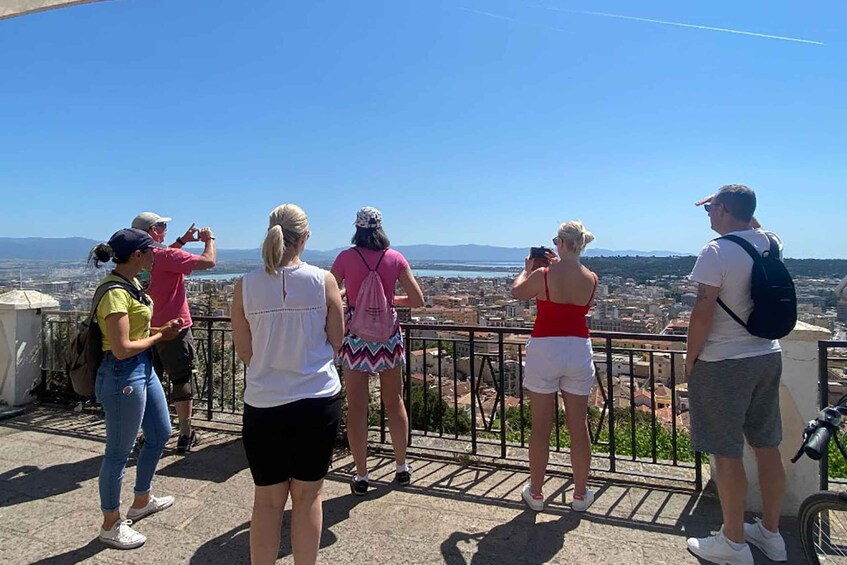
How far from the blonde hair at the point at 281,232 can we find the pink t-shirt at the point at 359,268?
94cm

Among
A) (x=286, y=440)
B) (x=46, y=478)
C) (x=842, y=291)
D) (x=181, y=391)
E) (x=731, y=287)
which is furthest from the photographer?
(x=181, y=391)

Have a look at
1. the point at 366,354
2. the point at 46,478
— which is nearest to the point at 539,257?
the point at 366,354

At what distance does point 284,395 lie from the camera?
200cm

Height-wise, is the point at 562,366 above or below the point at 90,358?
below

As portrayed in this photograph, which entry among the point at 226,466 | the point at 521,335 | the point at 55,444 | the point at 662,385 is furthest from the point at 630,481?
the point at 55,444

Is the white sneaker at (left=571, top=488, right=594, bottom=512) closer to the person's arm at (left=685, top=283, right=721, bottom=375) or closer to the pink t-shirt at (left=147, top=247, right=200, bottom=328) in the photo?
the person's arm at (left=685, top=283, right=721, bottom=375)

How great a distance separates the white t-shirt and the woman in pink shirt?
1.68m

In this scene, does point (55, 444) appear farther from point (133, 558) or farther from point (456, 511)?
point (456, 511)

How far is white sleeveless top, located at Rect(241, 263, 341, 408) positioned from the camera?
6.62 feet

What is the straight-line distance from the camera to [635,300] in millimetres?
7617

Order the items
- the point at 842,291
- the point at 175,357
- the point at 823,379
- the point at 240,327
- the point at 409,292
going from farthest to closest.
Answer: the point at 175,357 < the point at 409,292 < the point at 823,379 < the point at 842,291 < the point at 240,327

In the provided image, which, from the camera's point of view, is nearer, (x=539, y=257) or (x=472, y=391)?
(x=539, y=257)

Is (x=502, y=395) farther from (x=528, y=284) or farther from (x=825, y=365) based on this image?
(x=825, y=365)

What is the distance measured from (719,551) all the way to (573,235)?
5.88 feet
